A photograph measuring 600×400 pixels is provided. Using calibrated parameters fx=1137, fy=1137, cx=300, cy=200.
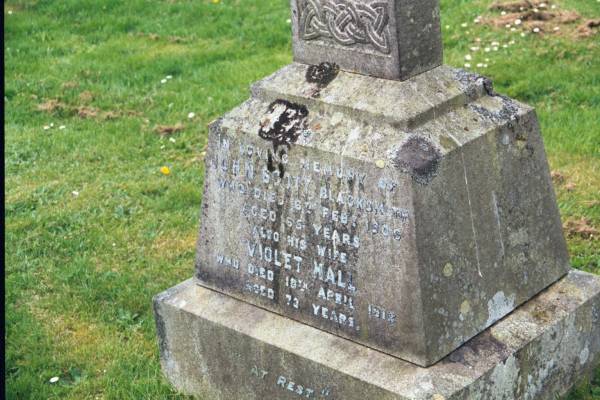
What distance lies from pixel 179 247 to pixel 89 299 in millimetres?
720

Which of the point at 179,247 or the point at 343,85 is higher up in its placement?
the point at 343,85

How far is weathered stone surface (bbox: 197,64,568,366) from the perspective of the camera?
4375mm

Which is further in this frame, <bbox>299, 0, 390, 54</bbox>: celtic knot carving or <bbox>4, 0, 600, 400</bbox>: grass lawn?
<bbox>4, 0, 600, 400</bbox>: grass lawn

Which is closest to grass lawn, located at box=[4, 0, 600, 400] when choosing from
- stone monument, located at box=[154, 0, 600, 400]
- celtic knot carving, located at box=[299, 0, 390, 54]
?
stone monument, located at box=[154, 0, 600, 400]

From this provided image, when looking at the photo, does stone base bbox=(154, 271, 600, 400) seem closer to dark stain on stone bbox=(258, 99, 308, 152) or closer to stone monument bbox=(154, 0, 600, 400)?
stone monument bbox=(154, 0, 600, 400)

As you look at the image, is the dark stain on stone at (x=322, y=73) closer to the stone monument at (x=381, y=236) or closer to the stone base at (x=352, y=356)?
the stone monument at (x=381, y=236)

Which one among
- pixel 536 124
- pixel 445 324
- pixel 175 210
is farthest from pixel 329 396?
pixel 175 210

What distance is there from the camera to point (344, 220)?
14.9ft

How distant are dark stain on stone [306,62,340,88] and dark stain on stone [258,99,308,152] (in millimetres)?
123

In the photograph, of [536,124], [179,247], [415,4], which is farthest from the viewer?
[179,247]

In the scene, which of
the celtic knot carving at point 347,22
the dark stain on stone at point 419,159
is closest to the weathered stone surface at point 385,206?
the dark stain on stone at point 419,159

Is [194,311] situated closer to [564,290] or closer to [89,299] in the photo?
[89,299]

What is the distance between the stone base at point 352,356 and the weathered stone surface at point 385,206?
0.08 metres

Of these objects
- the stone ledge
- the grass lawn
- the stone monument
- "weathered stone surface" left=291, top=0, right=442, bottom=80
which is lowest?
the grass lawn
